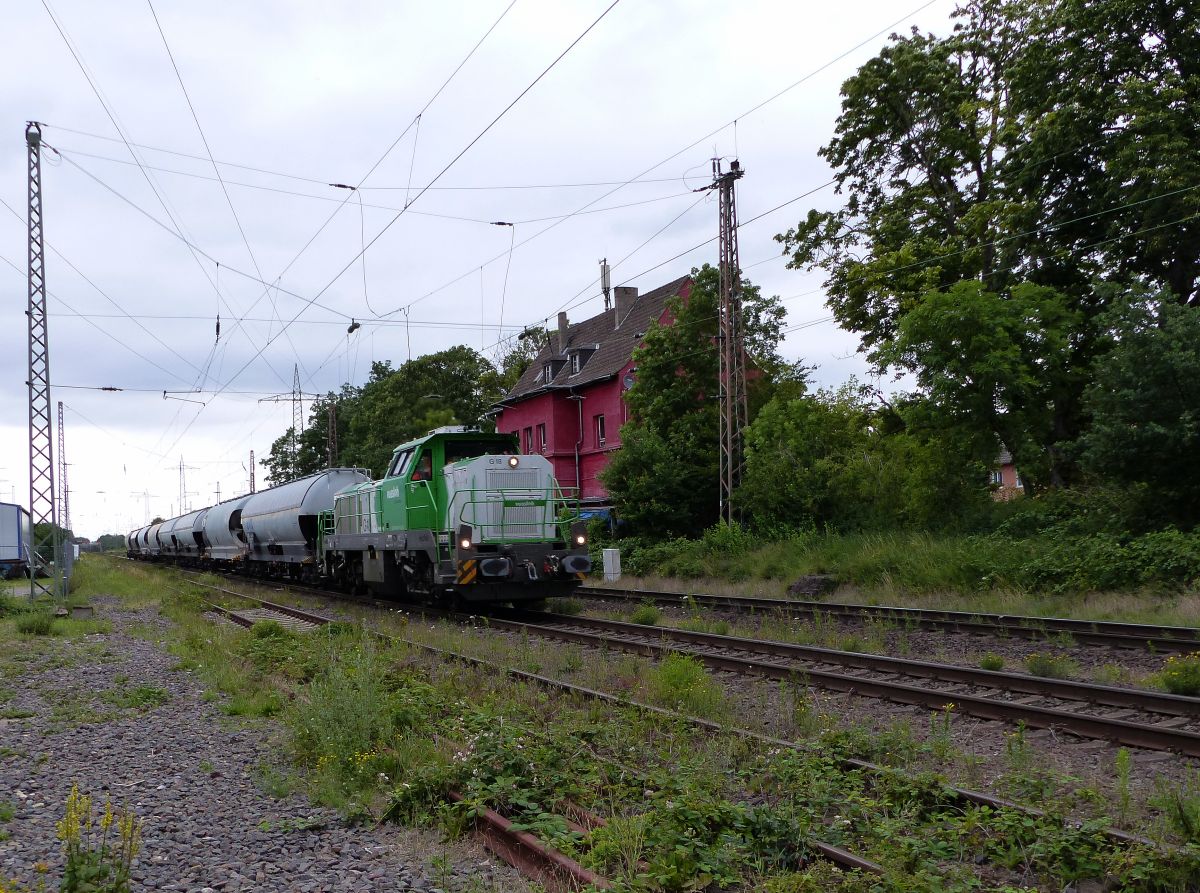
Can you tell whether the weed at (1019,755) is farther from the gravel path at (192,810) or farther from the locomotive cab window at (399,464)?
the locomotive cab window at (399,464)

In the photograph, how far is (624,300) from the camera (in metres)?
44.1

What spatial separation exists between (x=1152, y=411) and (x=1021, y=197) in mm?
8510

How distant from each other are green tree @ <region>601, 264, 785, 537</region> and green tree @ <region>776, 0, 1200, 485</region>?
3.53 metres

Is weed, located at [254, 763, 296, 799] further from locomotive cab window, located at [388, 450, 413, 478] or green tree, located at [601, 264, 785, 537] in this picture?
green tree, located at [601, 264, 785, 537]

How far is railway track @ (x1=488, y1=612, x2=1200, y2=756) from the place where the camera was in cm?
714

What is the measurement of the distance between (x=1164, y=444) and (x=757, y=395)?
14.7m

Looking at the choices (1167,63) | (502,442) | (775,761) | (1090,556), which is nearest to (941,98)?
(1167,63)

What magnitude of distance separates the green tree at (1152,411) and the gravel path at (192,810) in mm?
14297

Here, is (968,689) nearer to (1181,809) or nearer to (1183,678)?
(1183,678)

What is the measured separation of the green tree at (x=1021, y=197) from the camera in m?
18.7

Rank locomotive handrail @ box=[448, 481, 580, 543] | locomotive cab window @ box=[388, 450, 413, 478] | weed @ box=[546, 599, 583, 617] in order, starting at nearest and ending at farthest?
locomotive handrail @ box=[448, 481, 580, 543], weed @ box=[546, 599, 583, 617], locomotive cab window @ box=[388, 450, 413, 478]

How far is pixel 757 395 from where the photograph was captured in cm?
2919

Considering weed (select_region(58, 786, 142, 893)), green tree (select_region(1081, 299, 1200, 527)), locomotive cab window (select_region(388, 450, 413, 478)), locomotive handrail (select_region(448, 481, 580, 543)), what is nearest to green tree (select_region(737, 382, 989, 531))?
green tree (select_region(1081, 299, 1200, 527))

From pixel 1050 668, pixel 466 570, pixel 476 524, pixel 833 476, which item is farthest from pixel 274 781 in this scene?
pixel 833 476
